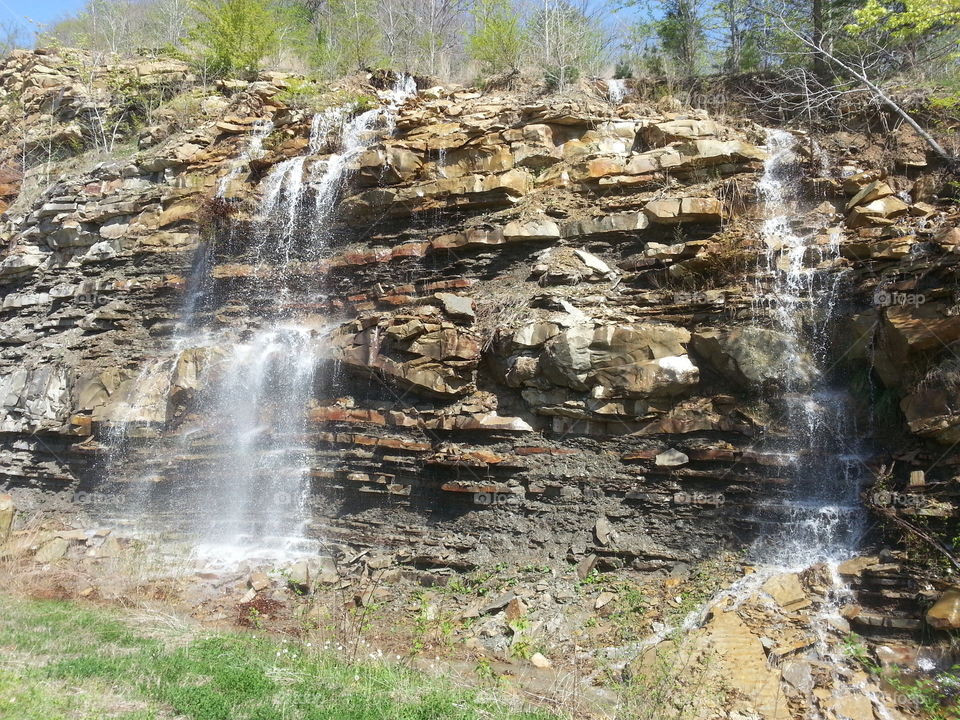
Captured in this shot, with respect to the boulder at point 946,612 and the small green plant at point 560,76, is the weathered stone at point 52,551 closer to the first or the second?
the boulder at point 946,612

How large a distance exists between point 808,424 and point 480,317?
4.87m

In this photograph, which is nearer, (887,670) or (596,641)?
(887,670)

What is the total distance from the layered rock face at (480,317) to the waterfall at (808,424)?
102 mm

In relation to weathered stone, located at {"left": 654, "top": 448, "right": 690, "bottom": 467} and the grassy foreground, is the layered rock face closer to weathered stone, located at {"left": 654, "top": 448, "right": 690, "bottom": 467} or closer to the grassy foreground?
weathered stone, located at {"left": 654, "top": 448, "right": 690, "bottom": 467}

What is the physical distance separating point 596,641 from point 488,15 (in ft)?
55.0

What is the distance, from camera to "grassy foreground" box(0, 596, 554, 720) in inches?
196

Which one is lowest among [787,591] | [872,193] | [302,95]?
[787,591]

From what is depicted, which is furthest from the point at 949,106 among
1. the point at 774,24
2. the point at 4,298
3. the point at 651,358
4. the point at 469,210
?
the point at 4,298

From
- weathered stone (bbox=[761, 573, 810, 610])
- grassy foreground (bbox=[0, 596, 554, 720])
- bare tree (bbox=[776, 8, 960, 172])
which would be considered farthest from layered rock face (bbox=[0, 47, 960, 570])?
grassy foreground (bbox=[0, 596, 554, 720])

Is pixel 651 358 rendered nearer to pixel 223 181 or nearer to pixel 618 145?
pixel 618 145

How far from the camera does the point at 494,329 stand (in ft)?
33.5

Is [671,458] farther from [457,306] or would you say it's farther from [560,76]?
[560,76]

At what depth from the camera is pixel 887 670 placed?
6.28 meters

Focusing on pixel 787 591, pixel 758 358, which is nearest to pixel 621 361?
pixel 758 358
